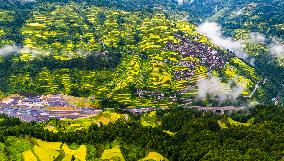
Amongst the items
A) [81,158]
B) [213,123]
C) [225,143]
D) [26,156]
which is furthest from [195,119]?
[26,156]

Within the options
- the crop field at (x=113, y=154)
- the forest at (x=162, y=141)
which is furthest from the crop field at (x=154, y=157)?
the crop field at (x=113, y=154)

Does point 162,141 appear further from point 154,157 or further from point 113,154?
point 113,154

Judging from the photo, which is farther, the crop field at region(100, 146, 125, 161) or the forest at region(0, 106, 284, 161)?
the crop field at region(100, 146, 125, 161)

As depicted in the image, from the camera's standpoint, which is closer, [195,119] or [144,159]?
[144,159]

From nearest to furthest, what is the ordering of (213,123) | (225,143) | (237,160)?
1. (237,160)
2. (225,143)
3. (213,123)

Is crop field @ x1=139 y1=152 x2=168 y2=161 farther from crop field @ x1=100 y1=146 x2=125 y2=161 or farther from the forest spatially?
crop field @ x1=100 y1=146 x2=125 y2=161

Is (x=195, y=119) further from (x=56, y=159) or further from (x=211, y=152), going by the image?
(x=56, y=159)

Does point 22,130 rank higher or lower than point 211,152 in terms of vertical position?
higher

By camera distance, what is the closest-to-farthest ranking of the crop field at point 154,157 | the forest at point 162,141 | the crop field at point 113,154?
the forest at point 162,141 < the crop field at point 113,154 < the crop field at point 154,157

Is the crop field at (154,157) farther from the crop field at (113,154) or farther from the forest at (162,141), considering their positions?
the crop field at (113,154)

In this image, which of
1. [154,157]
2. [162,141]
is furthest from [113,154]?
[162,141]

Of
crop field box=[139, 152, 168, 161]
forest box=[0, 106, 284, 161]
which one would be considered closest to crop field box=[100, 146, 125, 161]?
forest box=[0, 106, 284, 161]
